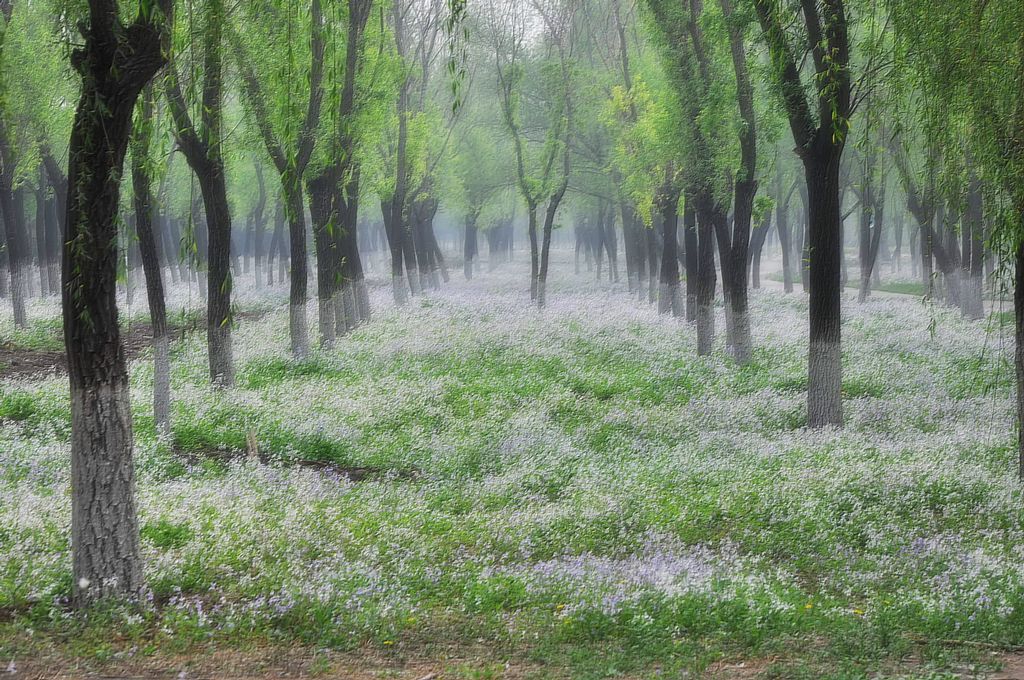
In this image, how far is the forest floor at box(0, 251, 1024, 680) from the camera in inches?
246

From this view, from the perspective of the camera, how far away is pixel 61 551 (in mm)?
7500

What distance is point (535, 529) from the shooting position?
348 inches

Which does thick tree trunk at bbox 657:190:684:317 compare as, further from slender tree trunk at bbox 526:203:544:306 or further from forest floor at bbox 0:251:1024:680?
forest floor at bbox 0:251:1024:680

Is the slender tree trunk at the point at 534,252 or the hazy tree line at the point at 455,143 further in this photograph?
the slender tree trunk at the point at 534,252

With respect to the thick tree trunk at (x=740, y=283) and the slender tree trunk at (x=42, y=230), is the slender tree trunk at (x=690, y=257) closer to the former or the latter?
the thick tree trunk at (x=740, y=283)

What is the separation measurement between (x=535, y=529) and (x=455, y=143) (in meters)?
33.7

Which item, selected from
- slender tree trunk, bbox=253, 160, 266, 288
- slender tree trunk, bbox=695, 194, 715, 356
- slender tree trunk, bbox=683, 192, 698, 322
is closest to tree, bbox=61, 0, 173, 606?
slender tree trunk, bbox=695, 194, 715, 356

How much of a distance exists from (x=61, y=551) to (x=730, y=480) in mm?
7471

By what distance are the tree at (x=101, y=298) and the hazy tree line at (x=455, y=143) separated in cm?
2

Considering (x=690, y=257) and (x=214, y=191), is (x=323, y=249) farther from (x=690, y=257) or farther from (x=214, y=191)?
(x=690, y=257)

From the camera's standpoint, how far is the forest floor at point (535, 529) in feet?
20.5

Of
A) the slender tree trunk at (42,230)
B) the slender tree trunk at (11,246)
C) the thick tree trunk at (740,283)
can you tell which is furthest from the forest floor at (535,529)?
the slender tree trunk at (42,230)

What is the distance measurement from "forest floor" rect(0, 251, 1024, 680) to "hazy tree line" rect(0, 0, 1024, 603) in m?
Answer: 0.97

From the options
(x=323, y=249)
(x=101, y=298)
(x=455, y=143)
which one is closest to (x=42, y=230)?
(x=455, y=143)
